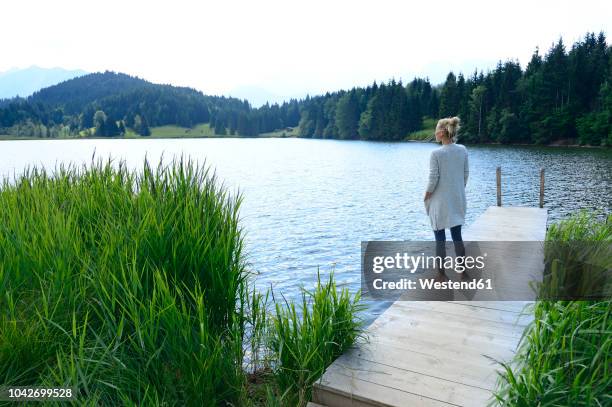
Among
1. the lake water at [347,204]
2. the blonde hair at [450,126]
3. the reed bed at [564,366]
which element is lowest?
the lake water at [347,204]

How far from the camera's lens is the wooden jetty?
3.50 metres

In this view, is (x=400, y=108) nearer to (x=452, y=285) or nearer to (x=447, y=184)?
(x=447, y=184)

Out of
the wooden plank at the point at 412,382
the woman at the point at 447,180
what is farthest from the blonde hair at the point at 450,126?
the wooden plank at the point at 412,382

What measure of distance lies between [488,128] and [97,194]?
80.8 m

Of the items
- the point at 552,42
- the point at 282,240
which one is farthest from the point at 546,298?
the point at 552,42

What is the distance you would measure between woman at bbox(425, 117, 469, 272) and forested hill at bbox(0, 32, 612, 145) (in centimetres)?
6609

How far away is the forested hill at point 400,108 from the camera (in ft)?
235

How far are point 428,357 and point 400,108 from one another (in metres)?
103

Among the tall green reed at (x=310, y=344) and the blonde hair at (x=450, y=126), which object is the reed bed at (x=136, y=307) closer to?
the tall green reed at (x=310, y=344)

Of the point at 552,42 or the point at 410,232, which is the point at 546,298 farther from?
the point at 552,42

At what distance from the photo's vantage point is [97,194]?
5.65 m

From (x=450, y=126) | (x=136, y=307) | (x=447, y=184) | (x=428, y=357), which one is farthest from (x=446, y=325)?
(x=136, y=307)

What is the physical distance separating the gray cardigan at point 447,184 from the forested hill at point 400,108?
66090mm

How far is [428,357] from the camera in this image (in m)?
4.06
